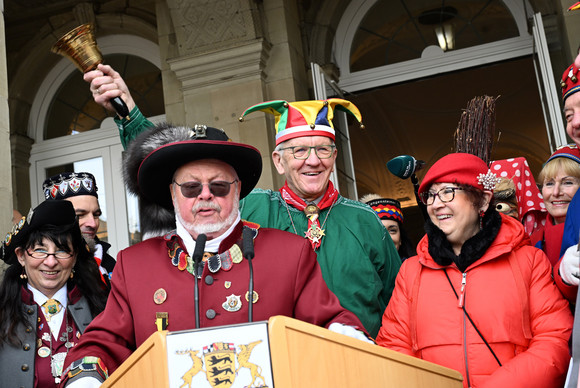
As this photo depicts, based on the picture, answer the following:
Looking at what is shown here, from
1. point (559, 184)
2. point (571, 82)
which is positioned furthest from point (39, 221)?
A: point (559, 184)

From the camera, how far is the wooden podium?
1.74 m

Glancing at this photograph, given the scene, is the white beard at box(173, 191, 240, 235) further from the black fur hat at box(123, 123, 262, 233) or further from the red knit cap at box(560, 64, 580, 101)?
the red knit cap at box(560, 64, 580, 101)

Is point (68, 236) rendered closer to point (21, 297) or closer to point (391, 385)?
point (21, 297)

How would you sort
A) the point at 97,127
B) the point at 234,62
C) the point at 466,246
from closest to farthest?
the point at 466,246, the point at 234,62, the point at 97,127

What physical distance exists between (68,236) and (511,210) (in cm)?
252

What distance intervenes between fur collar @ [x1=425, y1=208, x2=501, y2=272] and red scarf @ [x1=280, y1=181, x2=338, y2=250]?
0.55m

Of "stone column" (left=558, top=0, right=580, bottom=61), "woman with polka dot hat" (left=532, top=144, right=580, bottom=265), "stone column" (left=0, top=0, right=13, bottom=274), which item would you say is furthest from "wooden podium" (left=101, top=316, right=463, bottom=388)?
"stone column" (left=558, top=0, right=580, bottom=61)

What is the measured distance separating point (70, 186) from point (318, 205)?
5.66 ft

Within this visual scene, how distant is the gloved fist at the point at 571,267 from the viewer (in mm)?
2568

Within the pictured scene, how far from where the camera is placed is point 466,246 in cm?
305

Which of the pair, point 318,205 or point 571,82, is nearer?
point 571,82

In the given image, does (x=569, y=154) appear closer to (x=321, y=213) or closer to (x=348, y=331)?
(x=321, y=213)

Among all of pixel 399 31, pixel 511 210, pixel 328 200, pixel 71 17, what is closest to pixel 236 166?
pixel 328 200

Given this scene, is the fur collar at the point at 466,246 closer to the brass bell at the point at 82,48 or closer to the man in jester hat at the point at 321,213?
the man in jester hat at the point at 321,213
